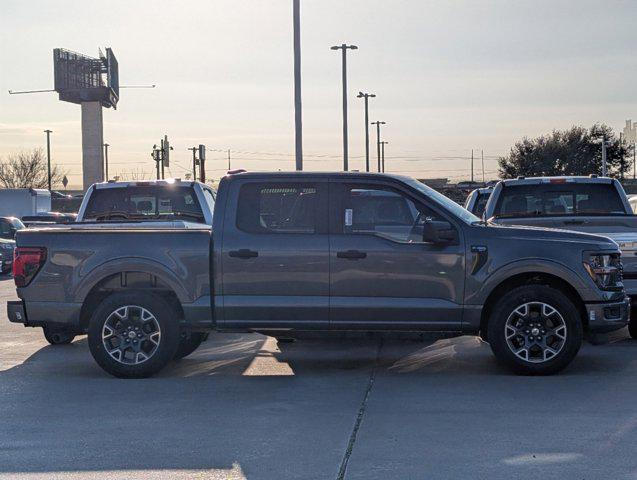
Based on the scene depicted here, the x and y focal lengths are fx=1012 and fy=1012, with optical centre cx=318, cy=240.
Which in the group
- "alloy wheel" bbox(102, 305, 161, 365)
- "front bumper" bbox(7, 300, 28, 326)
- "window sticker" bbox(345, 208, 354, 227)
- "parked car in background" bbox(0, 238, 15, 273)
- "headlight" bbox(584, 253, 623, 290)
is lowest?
"parked car in background" bbox(0, 238, 15, 273)

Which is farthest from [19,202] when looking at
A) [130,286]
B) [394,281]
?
[394,281]

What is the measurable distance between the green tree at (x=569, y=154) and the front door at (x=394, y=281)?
71109 millimetres

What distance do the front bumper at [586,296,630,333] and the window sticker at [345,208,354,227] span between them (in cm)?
235

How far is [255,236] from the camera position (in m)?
9.53

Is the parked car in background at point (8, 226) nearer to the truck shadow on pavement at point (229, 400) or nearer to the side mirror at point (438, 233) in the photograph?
the truck shadow on pavement at point (229, 400)

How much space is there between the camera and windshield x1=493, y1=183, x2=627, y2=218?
13445 millimetres

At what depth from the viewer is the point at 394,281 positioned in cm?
941

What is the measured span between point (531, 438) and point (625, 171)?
3379 inches

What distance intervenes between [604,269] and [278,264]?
10.0 ft

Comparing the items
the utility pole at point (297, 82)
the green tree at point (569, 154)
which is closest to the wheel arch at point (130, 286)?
the utility pole at point (297, 82)

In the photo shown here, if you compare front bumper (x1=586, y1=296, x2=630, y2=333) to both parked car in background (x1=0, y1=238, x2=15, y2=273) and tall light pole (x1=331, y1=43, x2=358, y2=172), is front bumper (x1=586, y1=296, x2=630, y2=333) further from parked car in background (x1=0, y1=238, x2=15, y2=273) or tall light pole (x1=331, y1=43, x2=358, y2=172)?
tall light pole (x1=331, y1=43, x2=358, y2=172)

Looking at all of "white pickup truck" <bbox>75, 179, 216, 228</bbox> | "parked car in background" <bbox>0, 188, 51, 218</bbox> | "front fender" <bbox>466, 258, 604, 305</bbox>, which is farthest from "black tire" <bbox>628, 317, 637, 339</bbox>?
"parked car in background" <bbox>0, 188, 51, 218</bbox>

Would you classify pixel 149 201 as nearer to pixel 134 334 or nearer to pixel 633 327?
pixel 134 334

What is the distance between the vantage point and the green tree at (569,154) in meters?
80.5
